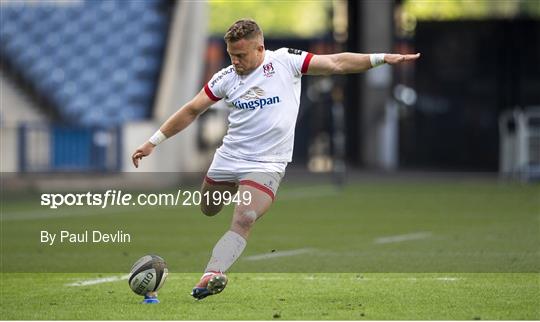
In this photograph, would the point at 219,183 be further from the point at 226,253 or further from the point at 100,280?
the point at 100,280

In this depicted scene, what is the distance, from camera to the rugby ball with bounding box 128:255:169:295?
9219mm

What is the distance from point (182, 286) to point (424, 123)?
23.1m

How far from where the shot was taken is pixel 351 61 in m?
9.35

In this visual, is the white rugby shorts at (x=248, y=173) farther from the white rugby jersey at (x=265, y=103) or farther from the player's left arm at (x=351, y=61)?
the player's left arm at (x=351, y=61)

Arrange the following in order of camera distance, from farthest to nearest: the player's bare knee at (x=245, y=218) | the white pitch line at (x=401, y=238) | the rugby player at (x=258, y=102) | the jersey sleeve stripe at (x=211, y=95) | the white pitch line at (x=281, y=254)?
the white pitch line at (x=401, y=238), the white pitch line at (x=281, y=254), the jersey sleeve stripe at (x=211, y=95), the rugby player at (x=258, y=102), the player's bare knee at (x=245, y=218)

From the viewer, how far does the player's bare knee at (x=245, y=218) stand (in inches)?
360

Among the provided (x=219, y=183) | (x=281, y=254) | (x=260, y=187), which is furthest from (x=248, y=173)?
(x=281, y=254)

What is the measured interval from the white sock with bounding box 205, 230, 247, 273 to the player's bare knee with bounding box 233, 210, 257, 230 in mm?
87

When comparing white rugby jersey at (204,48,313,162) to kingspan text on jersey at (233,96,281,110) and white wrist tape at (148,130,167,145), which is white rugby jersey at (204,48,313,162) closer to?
kingspan text on jersey at (233,96,281,110)

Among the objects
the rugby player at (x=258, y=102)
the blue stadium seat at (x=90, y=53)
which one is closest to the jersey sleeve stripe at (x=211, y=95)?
the rugby player at (x=258, y=102)

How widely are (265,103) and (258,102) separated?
0.05m

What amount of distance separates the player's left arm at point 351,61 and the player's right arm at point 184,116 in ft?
2.86

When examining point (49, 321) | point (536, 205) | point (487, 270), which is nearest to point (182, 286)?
point (49, 321)

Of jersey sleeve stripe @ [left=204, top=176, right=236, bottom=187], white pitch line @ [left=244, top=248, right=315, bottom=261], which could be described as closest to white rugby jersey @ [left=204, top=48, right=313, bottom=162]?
→ jersey sleeve stripe @ [left=204, top=176, right=236, bottom=187]
